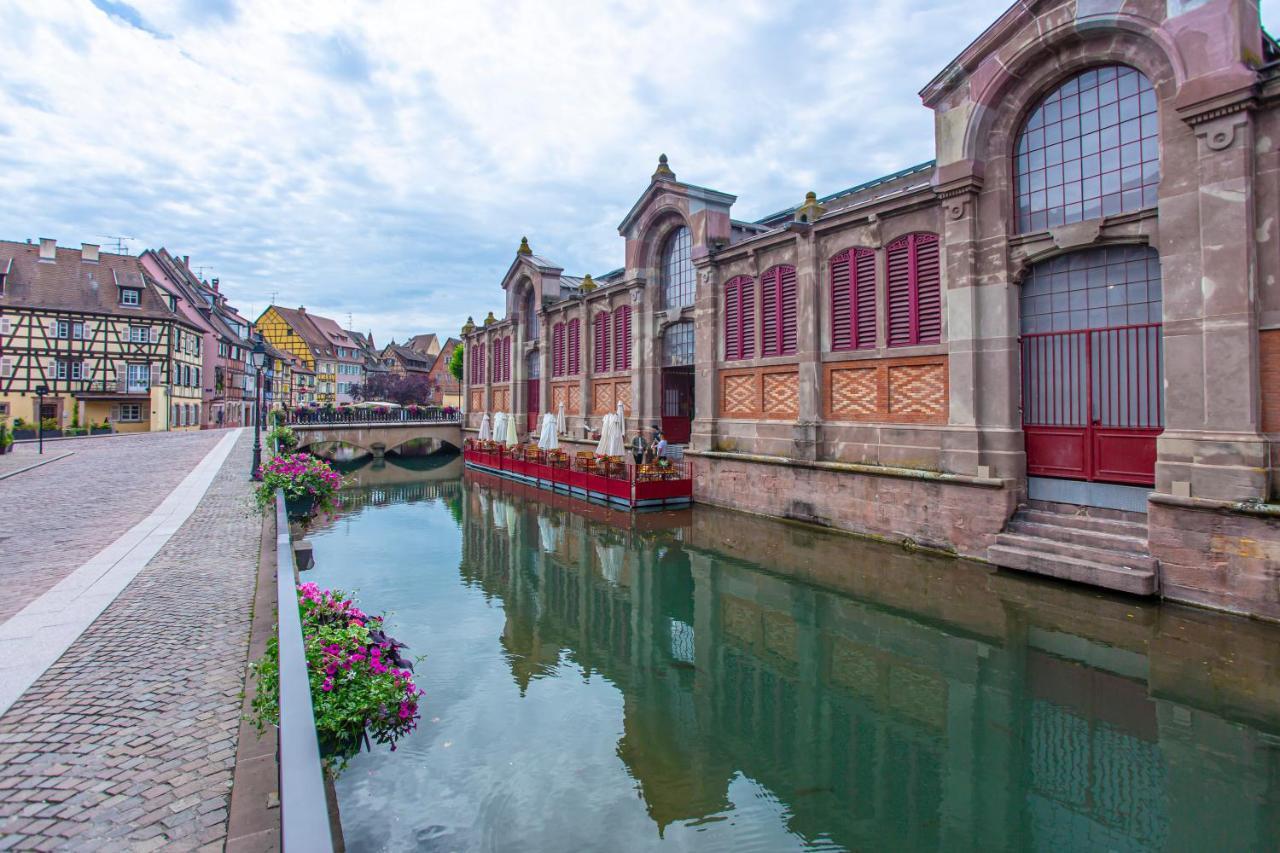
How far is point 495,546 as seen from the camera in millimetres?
17703

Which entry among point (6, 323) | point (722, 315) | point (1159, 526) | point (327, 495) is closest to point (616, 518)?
point (722, 315)

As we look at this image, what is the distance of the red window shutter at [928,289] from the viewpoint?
50.9ft

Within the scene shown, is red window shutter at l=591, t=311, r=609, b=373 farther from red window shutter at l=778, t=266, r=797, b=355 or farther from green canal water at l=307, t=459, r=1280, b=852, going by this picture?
green canal water at l=307, t=459, r=1280, b=852

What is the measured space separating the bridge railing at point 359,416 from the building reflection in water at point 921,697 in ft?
111

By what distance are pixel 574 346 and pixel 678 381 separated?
758 centimetres

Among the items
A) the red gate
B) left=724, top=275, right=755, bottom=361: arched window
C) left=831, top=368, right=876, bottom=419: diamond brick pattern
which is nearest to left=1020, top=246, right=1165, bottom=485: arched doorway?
the red gate

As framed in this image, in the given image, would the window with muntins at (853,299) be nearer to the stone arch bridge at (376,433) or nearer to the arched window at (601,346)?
the arched window at (601,346)

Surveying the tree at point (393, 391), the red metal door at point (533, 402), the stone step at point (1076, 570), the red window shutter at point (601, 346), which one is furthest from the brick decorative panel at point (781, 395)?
the tree at point (393, 391)

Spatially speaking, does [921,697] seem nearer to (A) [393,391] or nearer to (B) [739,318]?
(B) [739,318]

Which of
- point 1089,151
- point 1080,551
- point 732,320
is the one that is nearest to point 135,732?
point 1080,551

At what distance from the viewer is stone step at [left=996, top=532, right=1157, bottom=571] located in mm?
11097

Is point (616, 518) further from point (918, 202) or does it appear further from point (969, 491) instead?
point (918, 202)

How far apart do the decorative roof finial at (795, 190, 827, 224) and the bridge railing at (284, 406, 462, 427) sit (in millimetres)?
33925

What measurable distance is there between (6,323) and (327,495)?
39.4 m
